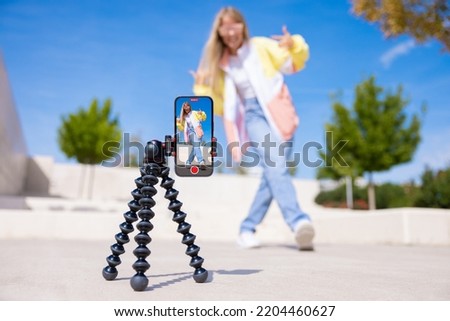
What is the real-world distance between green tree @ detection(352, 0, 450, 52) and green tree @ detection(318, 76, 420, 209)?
9491 mm

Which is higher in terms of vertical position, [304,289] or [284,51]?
[284,51]

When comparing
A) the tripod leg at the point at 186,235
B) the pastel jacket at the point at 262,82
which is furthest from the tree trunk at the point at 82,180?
the tripod leg at the point at 186,235

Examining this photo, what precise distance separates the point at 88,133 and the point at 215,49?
1735cm

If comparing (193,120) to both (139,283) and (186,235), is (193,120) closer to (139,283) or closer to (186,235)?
(186,235)

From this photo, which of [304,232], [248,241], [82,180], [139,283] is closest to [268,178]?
[304,232]

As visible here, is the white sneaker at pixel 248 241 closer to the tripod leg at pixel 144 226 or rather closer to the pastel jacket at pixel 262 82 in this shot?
the pastel jacket at pixel 262 82

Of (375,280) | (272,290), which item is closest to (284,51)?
(375,280)

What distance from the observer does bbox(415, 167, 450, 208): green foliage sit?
25.0ft

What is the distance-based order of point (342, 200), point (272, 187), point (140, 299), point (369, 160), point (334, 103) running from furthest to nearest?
point (342, 200), point (334, 103), point (369, 160), point (272, 187), point (140, 299)

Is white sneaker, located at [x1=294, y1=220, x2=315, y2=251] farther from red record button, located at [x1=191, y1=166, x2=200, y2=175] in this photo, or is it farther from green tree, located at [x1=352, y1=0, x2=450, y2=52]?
green tree, located at [x1=352, y1=0, x2=450, y2=52]

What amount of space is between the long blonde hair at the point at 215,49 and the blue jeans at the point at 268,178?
0.45 meters

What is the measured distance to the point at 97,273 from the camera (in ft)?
6.96
